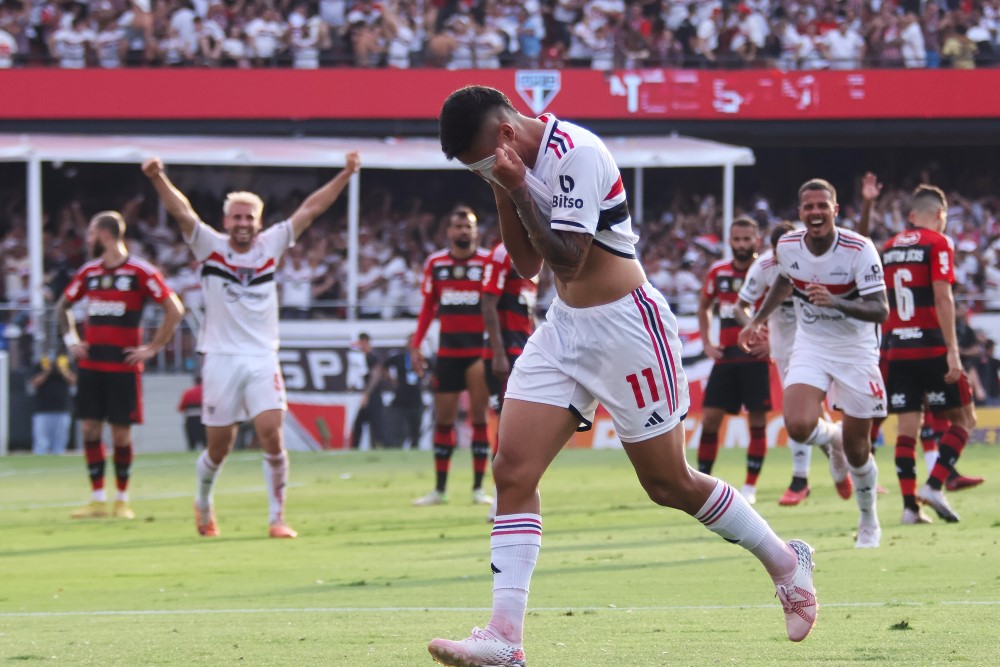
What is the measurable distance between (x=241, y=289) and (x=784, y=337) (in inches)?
199

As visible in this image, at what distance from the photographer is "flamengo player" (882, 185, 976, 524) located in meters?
11.7

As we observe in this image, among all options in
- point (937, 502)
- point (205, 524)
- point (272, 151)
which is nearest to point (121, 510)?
point (205, 524)

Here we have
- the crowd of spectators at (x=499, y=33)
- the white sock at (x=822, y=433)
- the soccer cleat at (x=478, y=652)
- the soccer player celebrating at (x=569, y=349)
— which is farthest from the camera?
the crowd of spectators at (x=499, y=33)

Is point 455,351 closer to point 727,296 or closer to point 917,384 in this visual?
point 727,296

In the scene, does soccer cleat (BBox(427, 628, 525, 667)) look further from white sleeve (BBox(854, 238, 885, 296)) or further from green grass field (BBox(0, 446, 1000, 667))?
white sleeve (BBox(854, 238, 885, 296))

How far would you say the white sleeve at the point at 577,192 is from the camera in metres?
5.53

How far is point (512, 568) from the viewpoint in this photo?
18.7 feet

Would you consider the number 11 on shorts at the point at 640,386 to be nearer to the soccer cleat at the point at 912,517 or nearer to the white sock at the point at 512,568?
the white sock at the point at 512,568

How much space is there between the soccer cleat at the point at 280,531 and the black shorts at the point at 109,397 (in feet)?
8.44

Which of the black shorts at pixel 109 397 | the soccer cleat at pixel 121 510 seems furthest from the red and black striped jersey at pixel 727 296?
the soccer cleat at pixel 121 510

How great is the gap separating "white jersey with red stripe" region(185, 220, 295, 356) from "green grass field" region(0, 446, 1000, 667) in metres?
1.52

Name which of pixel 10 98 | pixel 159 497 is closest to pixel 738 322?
pixel 159 497

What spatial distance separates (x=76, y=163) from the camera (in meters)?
31.2

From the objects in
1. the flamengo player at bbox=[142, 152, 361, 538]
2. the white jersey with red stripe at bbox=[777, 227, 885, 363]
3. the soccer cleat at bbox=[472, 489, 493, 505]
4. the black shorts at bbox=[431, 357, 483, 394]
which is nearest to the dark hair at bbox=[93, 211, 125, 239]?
the flamengo player at bbox=[142, 152, 361, 538]
